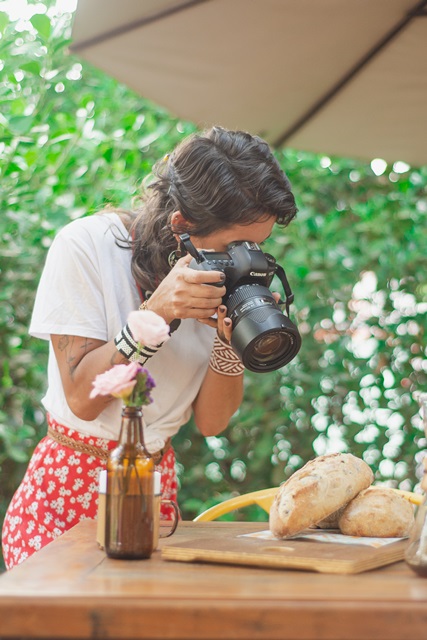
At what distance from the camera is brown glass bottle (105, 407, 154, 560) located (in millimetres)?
1013

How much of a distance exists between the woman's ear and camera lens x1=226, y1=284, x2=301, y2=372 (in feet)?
0.59

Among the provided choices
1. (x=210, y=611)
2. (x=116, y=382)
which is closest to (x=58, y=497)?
(x=116, y=382)

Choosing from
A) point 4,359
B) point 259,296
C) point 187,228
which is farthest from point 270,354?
point 4,359

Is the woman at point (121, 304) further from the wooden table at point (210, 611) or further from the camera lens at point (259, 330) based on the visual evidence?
the wooden table at point (210, 611)

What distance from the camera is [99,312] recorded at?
4.85 feet

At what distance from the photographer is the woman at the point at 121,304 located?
1.42 meters

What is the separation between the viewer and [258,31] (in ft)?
5.48

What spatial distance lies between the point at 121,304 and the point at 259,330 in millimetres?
361

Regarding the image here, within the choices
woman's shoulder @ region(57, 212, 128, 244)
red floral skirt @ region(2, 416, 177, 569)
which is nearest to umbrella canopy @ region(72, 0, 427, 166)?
woman's shoulder @ region(57, 212, 128, 244)

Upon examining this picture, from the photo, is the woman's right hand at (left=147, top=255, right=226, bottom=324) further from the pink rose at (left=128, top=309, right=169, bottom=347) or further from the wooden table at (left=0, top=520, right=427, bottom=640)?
the wooden table at (left=0, top=520, right=427, bottom=640)

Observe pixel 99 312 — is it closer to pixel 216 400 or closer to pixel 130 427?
pixel 216 400

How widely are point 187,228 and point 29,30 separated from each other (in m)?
1.05

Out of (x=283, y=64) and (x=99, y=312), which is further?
(x=283, y=64)

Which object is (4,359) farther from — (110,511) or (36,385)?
(110,511)
